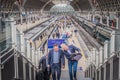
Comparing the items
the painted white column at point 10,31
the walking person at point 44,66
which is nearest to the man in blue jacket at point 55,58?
the walking person at point 44,66

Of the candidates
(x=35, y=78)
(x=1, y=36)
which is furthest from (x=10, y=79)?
(x=35, y=78)

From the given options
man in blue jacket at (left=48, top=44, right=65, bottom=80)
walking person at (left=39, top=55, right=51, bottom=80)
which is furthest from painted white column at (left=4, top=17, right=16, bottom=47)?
man in blue jacket at (left=48, top=44, right=65, bottom=80)

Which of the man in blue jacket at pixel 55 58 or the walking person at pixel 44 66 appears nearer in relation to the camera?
the man in blue jacket at pixel 55 58

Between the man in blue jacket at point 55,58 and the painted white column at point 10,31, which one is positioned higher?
the painted white column at point 10,31

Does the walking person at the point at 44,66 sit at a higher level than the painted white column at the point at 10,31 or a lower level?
lower

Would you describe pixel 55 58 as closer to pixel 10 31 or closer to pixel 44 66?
pixel 44 66

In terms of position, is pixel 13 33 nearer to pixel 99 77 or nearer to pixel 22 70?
pixel 22 70

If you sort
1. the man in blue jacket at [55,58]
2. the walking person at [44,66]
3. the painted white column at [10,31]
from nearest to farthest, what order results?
the painted white column at [10,31]
the man in blue jacket at [55,58]
the walking person at [44,66]

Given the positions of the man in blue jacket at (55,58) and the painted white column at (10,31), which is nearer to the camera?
the painted white column at (10,31)

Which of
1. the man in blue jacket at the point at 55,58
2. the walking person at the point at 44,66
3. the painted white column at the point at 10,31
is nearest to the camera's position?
the painted white column at the point at 10,31

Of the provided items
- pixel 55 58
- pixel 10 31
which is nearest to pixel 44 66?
pixel 55 58

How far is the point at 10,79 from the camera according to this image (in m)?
6.62

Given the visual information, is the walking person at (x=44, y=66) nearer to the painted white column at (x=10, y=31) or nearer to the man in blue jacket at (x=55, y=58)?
the man in blue jacket at (x=55, y=58)

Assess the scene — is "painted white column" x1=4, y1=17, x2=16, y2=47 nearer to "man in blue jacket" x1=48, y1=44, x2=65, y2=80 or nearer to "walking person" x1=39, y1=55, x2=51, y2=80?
"walking person" x1=39, y1=55, x2=51, y2=80
